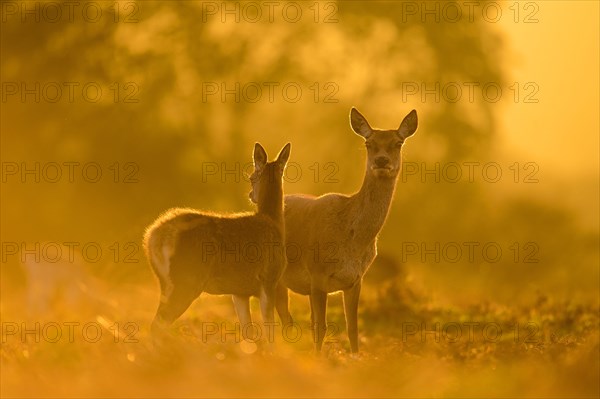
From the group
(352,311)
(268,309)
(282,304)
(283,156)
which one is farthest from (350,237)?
(268,309)

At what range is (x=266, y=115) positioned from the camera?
133 feet

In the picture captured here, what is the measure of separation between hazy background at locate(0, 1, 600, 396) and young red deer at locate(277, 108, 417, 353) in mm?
18812

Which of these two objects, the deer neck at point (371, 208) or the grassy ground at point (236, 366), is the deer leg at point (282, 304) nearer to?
the grassy ground at point (236, 366)

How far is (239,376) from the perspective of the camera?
11.3m

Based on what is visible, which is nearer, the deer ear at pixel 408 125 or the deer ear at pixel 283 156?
the deer ear at pixel 283 156

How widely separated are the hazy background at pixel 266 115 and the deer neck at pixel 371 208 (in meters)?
19.0

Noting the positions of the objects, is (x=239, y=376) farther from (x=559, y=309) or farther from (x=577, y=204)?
(x=577, y=204)

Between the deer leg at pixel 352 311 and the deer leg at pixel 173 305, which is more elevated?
the deer leg at pixel 173 305

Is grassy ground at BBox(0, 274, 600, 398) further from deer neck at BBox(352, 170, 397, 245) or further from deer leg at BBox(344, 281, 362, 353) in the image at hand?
deer neck at BBox(352, 170, 397, 245)

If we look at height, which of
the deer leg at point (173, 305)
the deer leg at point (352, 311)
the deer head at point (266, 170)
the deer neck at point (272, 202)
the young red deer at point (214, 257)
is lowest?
the deer leg at point (352, 311)

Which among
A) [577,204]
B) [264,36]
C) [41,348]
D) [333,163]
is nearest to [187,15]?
[264,36]

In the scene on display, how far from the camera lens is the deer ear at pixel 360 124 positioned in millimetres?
16594

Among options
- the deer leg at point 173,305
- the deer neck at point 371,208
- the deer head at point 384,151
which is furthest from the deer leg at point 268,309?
the deer head at point 384,151

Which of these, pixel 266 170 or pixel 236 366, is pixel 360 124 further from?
pixel 236 366
